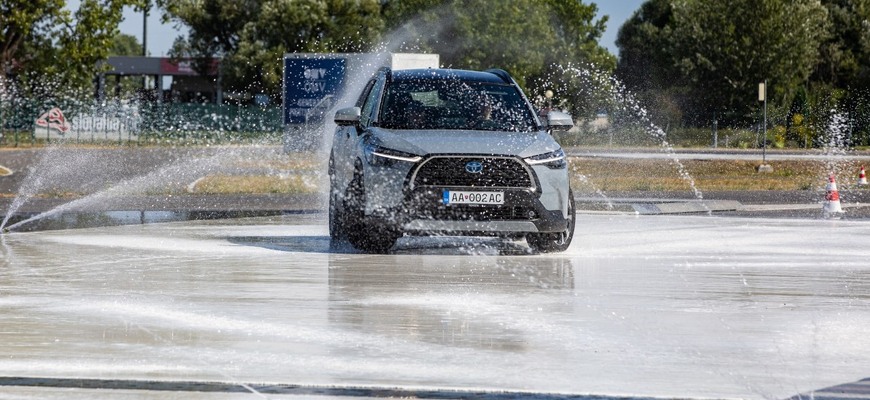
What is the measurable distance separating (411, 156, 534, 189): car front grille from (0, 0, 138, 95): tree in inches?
2068

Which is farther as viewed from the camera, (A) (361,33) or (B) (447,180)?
(A) (361,33)

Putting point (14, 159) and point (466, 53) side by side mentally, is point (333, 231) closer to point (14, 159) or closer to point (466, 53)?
point (14, 159)

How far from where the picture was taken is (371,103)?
15469 mm

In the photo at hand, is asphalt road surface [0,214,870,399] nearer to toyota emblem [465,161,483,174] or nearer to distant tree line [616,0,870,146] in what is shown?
toyota emblem [465,161,483,174]

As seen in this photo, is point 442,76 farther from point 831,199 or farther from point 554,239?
point 831,199

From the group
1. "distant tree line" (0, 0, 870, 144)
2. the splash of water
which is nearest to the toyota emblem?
"distant tree line" (0, 0, 870, 144)

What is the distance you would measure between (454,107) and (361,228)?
6.13 ft

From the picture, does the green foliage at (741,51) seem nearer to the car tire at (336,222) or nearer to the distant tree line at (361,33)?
the distant tree line at (361,33)

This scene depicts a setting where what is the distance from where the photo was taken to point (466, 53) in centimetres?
8594

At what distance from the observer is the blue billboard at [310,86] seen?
41875 millimetres

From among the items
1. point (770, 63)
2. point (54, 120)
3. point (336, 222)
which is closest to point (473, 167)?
point (336, 222)

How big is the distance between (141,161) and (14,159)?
4.14 metres

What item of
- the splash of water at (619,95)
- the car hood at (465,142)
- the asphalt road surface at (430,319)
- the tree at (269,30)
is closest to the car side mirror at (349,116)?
the car hood at (465,142)

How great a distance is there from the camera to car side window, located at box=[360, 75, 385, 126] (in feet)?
49.6
